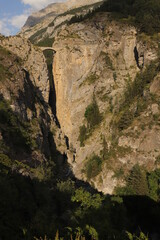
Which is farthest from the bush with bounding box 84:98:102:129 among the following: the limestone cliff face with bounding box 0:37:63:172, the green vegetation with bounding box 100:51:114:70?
the green vegetation with bounding box 100:51:114:70

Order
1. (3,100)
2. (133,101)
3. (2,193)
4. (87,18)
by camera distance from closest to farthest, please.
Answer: (2,193)
(3,100)
(133,101)
(87,18)

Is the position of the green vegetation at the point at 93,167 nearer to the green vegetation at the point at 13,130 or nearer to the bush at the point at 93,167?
the bush at the point at 93,167

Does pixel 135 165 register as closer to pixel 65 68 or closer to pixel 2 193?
pixel 2 193

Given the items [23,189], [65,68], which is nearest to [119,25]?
[65,68]

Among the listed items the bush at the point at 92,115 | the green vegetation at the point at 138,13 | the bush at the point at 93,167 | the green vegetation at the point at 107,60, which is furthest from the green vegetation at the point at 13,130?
the green vegetation at the point at 138,13

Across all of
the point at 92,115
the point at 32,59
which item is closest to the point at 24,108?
the point at 32,59

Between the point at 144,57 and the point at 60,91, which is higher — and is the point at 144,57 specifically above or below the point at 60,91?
above
